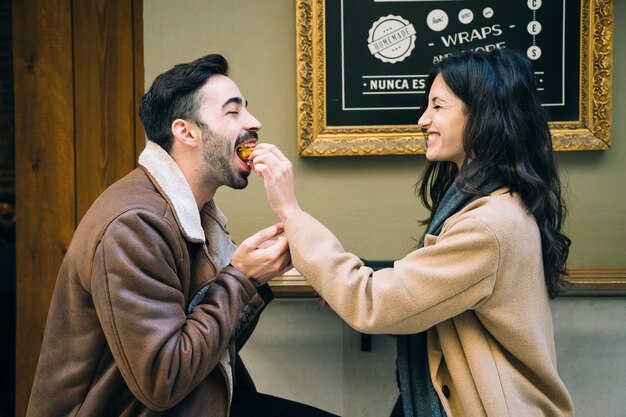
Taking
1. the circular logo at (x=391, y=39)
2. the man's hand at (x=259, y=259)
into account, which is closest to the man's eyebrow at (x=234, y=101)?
the man's hand at (x=259, y=259)

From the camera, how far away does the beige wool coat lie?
4.95 ft

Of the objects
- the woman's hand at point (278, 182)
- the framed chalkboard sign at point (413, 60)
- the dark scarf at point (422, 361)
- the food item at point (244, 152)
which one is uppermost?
the framed chalkboard sign at point (413, 60)

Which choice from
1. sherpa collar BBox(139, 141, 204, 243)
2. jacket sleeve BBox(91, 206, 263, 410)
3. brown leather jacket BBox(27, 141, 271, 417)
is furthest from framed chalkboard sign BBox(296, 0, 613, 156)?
jacket sleeve BBox(91, 206, 263, 410)

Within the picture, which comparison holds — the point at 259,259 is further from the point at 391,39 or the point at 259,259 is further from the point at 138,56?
the point at 138,56

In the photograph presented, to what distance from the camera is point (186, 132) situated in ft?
6.09

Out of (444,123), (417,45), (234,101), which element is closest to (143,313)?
(234,101)

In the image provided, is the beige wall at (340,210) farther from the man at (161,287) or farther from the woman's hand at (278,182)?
the woman's hand at (278,182)

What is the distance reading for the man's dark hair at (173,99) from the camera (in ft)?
6.12

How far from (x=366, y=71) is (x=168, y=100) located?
44.3 inches

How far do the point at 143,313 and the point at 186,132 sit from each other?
61cm

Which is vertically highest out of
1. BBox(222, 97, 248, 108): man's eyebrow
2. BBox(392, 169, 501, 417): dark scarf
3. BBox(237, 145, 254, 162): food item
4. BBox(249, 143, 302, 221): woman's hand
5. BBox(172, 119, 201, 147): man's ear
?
BBox(222, 97, 248, 108): man's eyebrow

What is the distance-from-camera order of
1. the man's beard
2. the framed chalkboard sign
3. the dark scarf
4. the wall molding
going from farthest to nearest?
the framed chalkboard sign, the wall molding, the man's beard, the dark scarf

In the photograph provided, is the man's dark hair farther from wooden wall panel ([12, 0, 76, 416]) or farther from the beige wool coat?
wooden wall panel ([12, 0, 76, 416])

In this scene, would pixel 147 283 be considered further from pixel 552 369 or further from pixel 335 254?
pixel 552 369
